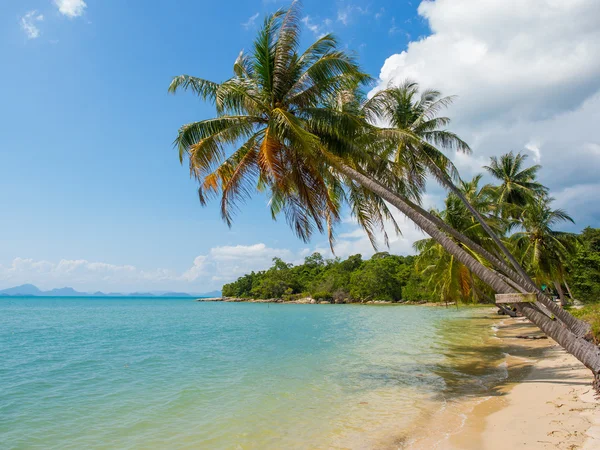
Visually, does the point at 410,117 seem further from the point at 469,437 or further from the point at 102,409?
the point at 102,409

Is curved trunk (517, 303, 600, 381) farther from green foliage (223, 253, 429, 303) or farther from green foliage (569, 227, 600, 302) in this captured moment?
green foliage (223, 253, 429, 303)

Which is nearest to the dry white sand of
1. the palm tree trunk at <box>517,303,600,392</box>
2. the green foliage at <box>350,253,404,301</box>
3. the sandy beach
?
the sandy beach

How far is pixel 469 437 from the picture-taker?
6.16m

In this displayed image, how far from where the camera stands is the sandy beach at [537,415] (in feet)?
18.1

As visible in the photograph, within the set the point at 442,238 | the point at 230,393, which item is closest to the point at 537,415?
the point at 442,238

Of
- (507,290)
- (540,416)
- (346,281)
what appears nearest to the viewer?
(540,416)

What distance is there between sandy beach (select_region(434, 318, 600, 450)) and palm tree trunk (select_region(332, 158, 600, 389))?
2.84 ft

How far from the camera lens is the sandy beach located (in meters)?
5.52

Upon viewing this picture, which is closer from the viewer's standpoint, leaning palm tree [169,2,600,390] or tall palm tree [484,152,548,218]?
leaning palm tree [169,2,600,390]

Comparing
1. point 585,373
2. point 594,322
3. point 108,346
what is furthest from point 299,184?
point 108,346

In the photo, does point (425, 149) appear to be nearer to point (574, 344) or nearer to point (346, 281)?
point (574, 344)

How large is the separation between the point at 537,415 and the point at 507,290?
2257mm

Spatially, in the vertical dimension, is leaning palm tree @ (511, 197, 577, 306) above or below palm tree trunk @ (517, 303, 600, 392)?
above

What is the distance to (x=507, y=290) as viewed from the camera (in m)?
7.08
